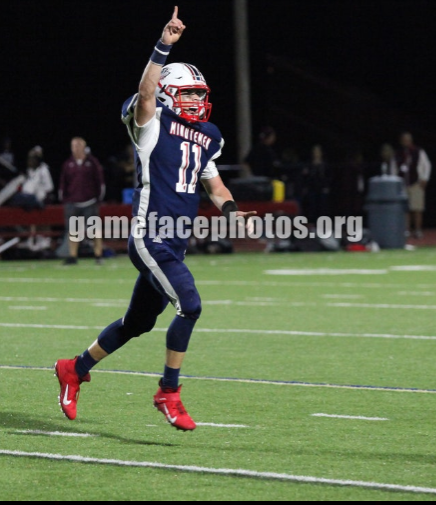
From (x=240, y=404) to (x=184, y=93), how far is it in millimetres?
1915

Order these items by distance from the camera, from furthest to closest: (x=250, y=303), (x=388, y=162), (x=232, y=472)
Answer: (x=388, y=162) → (x=250, y=303) → (x=232, y=472)

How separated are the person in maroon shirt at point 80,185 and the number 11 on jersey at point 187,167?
12.7 meters

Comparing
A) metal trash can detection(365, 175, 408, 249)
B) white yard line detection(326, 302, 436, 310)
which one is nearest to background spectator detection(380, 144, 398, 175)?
metal trash can detection(365, 175, 408, 249)

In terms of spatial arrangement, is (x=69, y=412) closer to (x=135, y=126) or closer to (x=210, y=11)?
(x=135, y=126)

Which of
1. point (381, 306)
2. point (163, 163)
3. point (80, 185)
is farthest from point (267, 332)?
point (80, 185)

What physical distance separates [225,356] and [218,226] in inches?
520

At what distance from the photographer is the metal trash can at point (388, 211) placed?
2323 cm

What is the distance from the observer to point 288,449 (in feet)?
20.0

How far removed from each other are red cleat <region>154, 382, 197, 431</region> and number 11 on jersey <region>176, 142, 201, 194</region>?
3.73 feet

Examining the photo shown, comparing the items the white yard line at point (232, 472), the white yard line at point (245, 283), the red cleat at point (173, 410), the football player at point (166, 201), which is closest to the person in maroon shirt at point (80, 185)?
the white yard line at point (245, 283)

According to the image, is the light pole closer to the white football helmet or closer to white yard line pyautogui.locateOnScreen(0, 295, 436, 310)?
white yard line pyautogui.locateOnScreen(0, 295, 436, 310)

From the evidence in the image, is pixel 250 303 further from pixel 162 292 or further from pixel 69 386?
pixel 162 292

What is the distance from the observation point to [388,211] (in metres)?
23.2

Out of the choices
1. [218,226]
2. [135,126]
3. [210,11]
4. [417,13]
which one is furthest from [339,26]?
[135,126]
